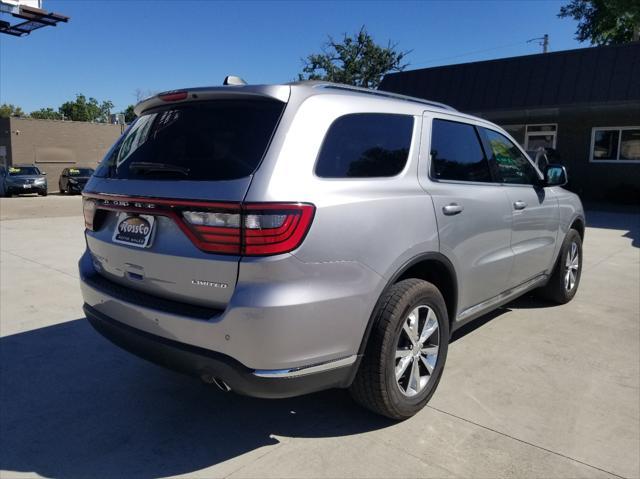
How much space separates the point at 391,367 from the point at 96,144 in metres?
41.6

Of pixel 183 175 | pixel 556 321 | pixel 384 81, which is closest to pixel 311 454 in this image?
pixel 183 175

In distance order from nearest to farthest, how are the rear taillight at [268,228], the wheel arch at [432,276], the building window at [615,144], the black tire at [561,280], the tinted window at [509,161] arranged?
the rear taillight at [268,228]
the wheel arch at [432,276]
the tinted window at [509,161]
the black tire at [561,280]
the building window at [615,144]

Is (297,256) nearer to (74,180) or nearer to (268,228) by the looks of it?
(268,228)

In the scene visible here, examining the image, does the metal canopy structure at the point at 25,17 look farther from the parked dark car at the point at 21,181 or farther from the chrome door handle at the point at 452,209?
the chrome door handle at the point at 452,209

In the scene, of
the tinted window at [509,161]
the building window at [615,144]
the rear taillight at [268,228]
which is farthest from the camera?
the building window at [615,144]

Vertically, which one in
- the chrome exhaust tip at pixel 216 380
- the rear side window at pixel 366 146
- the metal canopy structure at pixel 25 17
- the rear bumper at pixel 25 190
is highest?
the metal canopy structure at pixel 25 17

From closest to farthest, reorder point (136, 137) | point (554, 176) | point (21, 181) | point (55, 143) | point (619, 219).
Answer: point (136, 137), point (554, 176), point (619, 219), point (21, 181), point (55, 143)

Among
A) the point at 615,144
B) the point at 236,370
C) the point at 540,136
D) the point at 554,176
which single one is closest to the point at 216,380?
the point at 236,370

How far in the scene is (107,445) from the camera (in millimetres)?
2777

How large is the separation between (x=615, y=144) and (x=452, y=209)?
17.8 meters

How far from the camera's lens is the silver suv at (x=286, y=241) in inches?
90.0

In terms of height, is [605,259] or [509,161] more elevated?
[509,161]

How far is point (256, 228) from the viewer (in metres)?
2.25

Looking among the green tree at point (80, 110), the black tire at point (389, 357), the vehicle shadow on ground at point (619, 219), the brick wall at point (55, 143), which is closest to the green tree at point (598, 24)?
the vehicle shadow on ground at point (619, 219)
